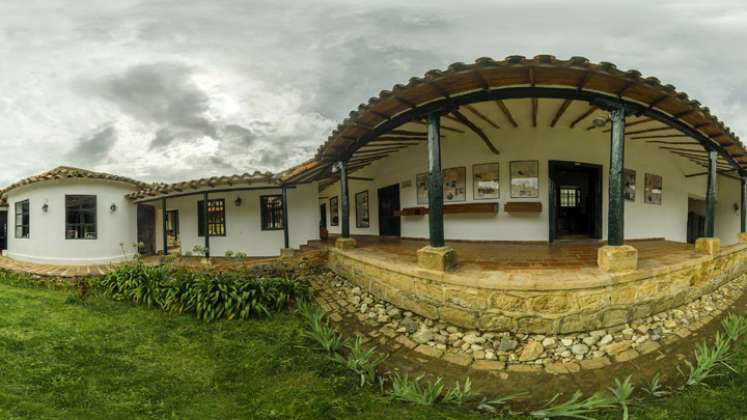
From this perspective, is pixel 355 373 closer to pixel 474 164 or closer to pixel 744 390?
pixel 744 390

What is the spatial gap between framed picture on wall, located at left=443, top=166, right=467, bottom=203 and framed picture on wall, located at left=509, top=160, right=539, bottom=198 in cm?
112

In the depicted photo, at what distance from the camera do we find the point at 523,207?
7.35m

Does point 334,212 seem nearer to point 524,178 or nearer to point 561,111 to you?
point 524,178

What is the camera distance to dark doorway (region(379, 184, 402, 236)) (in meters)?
10.1

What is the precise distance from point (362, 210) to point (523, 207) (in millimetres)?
6136

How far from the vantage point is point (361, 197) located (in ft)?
39.7

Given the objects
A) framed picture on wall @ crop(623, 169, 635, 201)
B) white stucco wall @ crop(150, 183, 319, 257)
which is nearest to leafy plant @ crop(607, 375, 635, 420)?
framed picture on wall @ crop(623, 169, 635, 201)

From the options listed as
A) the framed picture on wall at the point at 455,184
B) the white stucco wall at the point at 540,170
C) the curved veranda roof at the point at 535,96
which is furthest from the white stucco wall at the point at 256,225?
the framed picture on wall at the point at 455,184

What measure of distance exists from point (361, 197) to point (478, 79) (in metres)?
8.11

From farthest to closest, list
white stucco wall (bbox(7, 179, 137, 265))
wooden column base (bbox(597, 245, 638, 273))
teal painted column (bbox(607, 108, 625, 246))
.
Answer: white stucco wall (bbox(7, 179, 137, 265)) < teal painted column (bbox(607, 108, 625, 246)) < wooden column base (bbox(597, 245, 638, 273))

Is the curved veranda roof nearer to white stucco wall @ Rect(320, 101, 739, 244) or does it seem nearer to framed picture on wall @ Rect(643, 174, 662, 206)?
white stucco wall @ Rect(320, 101, 739, 244)

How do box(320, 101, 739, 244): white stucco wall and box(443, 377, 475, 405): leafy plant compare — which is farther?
box(320, 101, 739, 244): white stucco wall

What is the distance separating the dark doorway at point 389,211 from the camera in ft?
33.1

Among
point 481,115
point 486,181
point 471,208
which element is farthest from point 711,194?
point 481,115
